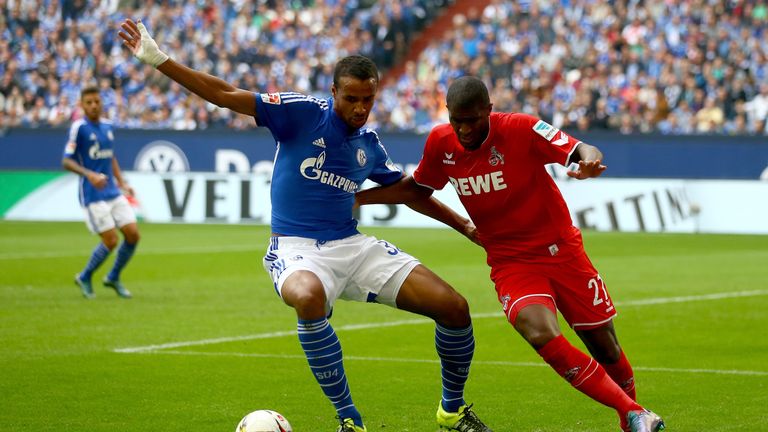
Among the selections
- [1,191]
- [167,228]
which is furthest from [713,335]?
[1,191]

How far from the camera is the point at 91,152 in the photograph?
15.5 m

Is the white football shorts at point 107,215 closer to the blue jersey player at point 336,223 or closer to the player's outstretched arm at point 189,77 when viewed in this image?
the blue jersey player at point 336,223

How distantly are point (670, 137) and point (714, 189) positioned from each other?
5.29 feet

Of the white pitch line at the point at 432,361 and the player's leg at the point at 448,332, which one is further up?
the player's leg at the point at 448,332

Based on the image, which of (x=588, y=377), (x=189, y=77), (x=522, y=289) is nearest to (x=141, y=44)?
(x=189, y=77)

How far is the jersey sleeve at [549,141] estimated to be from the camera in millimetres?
7152

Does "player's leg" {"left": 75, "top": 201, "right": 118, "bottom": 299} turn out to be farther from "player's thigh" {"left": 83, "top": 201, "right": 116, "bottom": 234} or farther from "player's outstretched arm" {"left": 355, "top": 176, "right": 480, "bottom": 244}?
"player's outstretched arm" {"left": 355, "top": 176, "right": 480, "bottom": 244}

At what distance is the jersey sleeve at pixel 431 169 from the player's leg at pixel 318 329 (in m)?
0.97

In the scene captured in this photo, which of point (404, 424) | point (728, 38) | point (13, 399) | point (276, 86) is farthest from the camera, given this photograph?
point (276, 86)

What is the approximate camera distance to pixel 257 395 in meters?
8.75

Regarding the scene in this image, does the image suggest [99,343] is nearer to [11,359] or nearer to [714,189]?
[11,359]

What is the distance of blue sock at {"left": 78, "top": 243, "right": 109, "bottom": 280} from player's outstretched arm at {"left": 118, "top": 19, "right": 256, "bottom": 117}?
8033 millimetres

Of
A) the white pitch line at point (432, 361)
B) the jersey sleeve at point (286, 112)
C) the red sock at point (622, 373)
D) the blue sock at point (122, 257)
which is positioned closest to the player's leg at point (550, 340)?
the red sock at point (622, 373)

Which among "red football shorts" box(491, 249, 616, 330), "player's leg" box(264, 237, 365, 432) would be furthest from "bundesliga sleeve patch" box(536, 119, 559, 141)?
"player's leg" box(264, 237, 365, 432)
